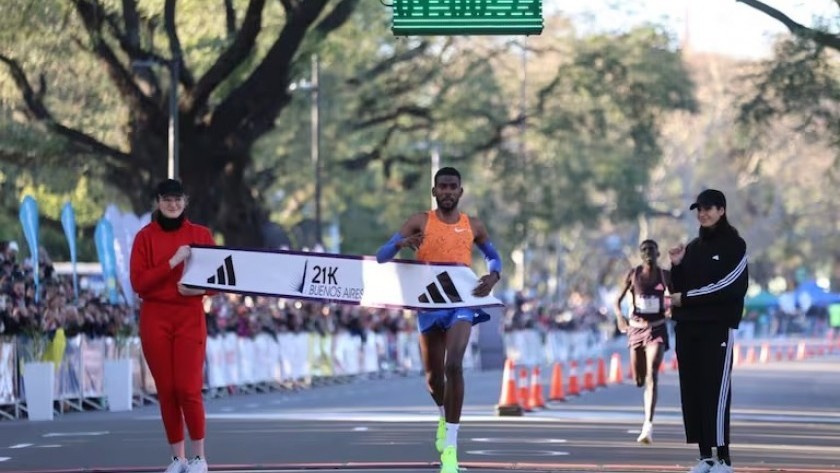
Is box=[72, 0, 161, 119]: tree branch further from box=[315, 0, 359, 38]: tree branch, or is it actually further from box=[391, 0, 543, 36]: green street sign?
box=[391, 0, 543, 36]: green street sign

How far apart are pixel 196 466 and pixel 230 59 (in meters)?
22.7

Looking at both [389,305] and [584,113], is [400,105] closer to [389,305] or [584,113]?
[584,113]

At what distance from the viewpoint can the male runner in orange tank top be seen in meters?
14.2

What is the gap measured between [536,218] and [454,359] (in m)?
45.4

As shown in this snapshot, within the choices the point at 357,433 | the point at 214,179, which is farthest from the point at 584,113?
the point at 357,433

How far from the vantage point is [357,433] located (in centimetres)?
1992

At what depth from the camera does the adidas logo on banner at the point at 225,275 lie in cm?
1385

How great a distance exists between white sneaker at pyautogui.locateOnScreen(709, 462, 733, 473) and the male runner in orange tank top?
167 cm

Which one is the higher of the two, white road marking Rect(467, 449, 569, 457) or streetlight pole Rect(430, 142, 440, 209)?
streetlight pole Rect(430, 142, 440, 209)

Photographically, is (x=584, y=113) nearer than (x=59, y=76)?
No

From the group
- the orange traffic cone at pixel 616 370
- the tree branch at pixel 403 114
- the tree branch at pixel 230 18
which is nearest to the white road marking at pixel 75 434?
the tree branch at pixel 230 18

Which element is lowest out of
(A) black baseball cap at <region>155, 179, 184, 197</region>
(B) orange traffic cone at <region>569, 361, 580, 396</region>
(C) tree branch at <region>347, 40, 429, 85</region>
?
(B) orange traffic cone at <region>569, 361, 580, 396</region>

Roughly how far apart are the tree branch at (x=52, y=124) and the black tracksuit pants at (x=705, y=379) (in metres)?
24.6

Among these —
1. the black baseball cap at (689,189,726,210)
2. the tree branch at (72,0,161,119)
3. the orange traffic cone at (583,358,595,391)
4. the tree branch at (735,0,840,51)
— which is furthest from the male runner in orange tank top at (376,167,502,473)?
the tree branch at (72,0,161,119)
